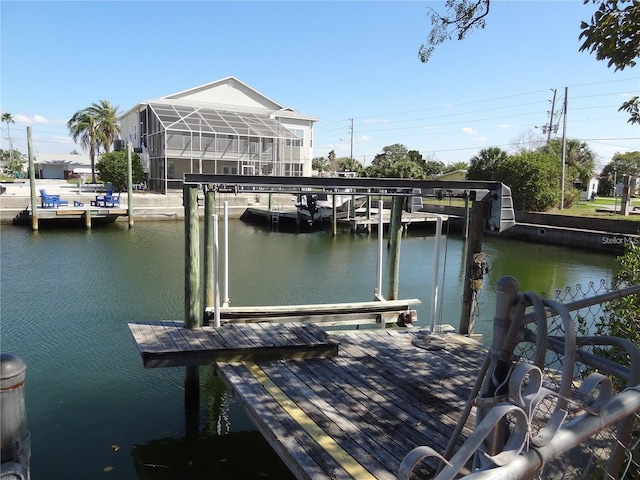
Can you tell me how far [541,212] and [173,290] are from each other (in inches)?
852

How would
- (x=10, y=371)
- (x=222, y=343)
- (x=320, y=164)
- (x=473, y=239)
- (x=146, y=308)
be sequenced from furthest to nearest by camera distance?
(x=320, y=164) < (x=146, y=308) < (x=473, y=239) < (x=222, y=343) < (x=10, y=371)

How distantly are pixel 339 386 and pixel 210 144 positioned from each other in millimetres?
27933

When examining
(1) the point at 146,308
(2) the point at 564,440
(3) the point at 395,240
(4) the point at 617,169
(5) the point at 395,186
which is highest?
(4) the point at 617,169

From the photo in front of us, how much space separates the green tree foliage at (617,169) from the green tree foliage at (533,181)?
73.5 feet

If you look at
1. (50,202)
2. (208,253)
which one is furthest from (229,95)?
(208,253)

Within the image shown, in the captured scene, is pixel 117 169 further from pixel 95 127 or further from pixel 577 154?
pixel 577 154

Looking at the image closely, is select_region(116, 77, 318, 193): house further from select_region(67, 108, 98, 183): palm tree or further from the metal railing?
the metal railing

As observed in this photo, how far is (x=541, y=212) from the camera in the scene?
2652cm

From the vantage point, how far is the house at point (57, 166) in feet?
187

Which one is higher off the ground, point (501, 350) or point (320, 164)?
point (320, 164)

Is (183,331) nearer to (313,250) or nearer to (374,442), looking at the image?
Result: (374,442)

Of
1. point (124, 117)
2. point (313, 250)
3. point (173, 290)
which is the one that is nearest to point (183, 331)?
point (173, 290)

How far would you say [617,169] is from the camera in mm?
45375

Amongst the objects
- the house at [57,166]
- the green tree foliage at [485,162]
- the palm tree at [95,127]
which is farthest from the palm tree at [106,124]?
the green tree foliage at [485,162]
